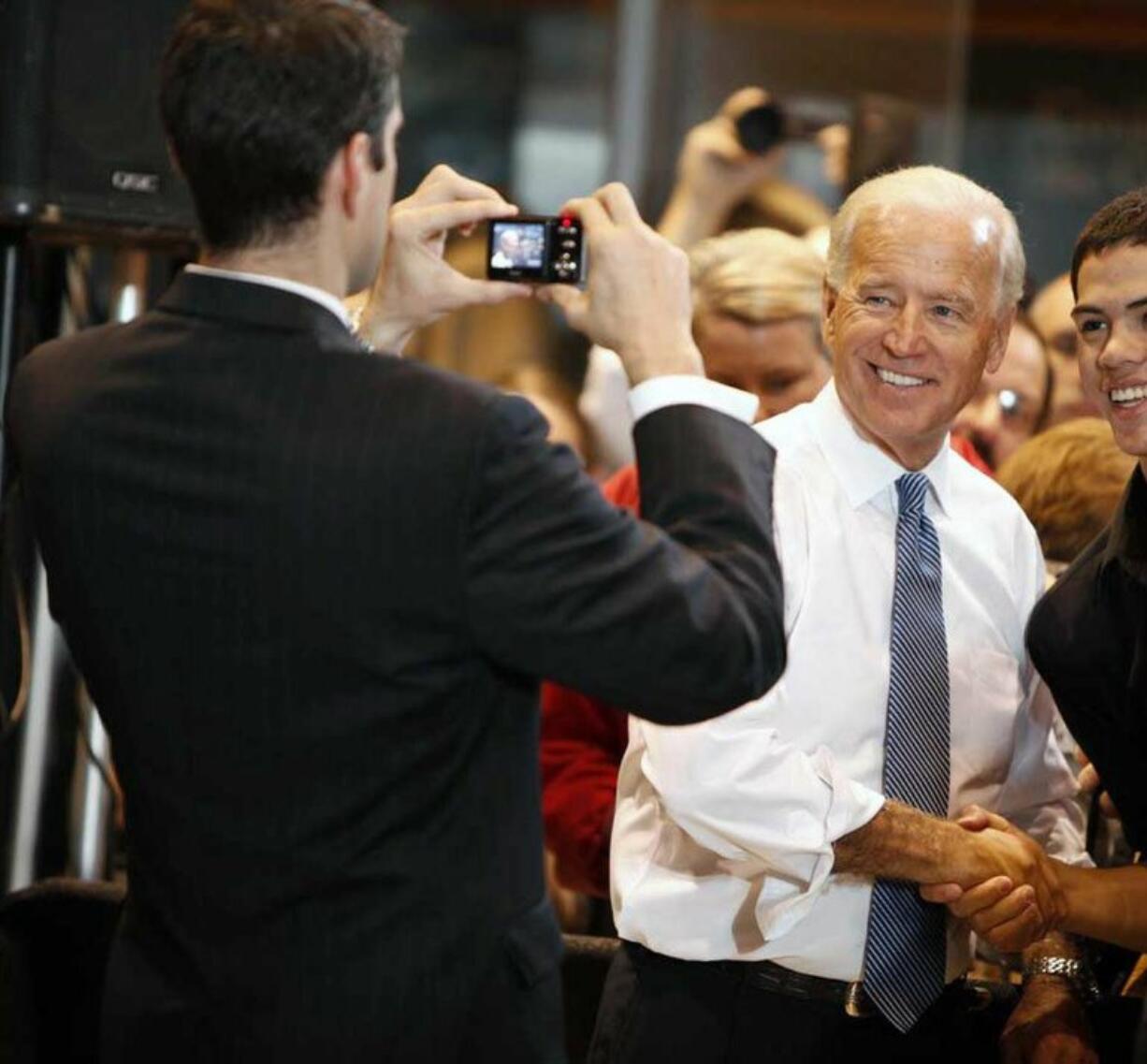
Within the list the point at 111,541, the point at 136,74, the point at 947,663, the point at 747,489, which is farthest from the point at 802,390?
the point at 111,541


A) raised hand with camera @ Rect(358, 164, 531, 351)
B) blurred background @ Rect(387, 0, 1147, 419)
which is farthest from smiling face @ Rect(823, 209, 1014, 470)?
blurred background @ Rect(387, 0, 1147, 419)

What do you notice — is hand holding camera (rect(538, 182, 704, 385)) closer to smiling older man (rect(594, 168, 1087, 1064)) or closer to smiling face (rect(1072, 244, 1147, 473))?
smiling older man (rect(594, 168, 1087, 1064))

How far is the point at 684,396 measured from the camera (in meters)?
1.61

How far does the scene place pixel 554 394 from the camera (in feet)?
15.0

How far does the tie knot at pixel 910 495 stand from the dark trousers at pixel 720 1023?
517mm

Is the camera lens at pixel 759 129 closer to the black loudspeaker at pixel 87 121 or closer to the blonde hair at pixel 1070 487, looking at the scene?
the blonde hair at pixel 1070 487

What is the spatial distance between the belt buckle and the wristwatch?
32 centimetres

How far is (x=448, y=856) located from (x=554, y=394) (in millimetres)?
3075

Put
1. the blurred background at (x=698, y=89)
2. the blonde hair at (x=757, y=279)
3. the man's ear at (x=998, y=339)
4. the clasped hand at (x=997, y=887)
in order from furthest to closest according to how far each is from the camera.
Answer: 1. the blurred background at (x=698, y=89)
2. the blonde hair at (x=757, y=279)
3. the man's ear at (x=998, y=339)
4. the clasped hand at (x=997, y=887)

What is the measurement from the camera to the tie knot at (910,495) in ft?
7.21

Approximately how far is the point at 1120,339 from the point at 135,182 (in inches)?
51.2

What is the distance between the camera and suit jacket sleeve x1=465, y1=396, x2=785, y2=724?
146cm

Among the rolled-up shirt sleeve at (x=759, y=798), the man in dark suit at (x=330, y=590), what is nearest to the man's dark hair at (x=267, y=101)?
the man in dark suit at (x=330, y=590)

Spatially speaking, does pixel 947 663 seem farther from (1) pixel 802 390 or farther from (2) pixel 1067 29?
(2) pixel 1067 29
